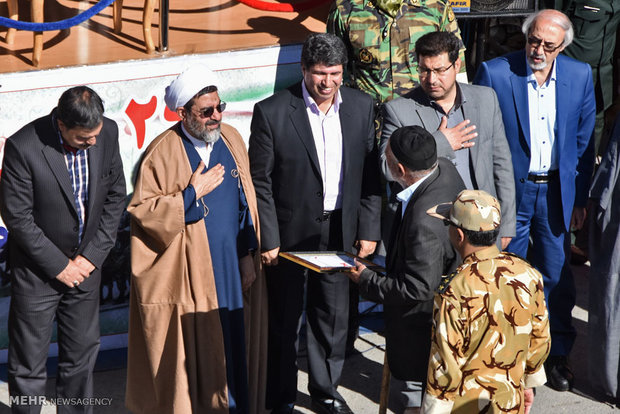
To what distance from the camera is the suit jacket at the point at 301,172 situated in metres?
4.64

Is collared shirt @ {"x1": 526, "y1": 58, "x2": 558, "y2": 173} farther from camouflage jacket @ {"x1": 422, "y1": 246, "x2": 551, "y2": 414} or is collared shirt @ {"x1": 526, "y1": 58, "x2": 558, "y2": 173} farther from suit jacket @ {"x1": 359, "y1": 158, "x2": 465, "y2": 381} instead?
camouflage jacket @ {"x1": 422, "y1": 246, "x2": 551, "y2": 414}

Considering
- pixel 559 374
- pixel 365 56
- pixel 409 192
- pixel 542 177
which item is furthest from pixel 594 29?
pixel 409 192

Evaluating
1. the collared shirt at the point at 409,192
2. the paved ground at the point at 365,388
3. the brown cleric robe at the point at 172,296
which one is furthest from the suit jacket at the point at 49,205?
the collared shirt at the point at 409,192

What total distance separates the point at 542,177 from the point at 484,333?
76.7 inches

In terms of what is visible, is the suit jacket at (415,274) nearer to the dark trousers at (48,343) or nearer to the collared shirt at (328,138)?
the collared shirt at (328,138)

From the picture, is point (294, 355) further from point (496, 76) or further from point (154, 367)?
point (496, 76)

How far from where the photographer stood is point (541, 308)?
11.4 ft

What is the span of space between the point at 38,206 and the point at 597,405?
3.21 meters

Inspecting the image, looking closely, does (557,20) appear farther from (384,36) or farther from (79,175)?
(79,175)

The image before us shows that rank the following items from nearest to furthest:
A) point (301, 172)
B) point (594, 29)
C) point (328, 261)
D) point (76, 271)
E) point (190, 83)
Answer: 1. point (328, 261)
2. point (190, 83)
3. point (76, 271)
4. point (301, 172)
5. point (594, 29)

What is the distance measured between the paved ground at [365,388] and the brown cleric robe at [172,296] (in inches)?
22.8

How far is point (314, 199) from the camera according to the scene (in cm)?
469

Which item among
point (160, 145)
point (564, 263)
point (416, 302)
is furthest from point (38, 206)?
point (564, 263)

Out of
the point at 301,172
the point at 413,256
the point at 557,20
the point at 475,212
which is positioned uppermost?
the point at 557,20
